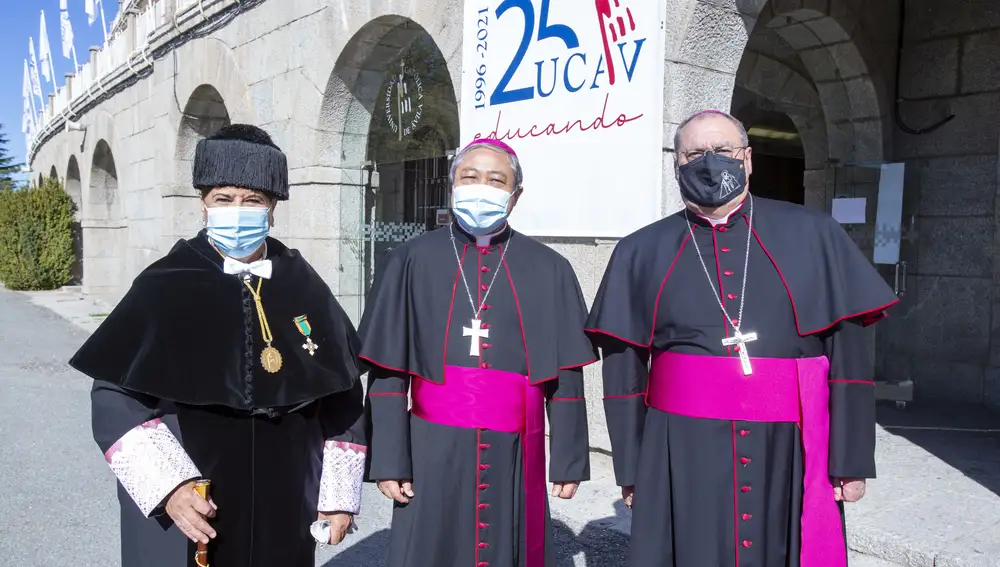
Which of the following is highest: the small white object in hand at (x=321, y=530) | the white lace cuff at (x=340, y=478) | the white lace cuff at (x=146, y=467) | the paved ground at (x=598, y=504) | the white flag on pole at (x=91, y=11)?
the white flag on pole at (x=91, y=11)

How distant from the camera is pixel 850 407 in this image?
2201mm

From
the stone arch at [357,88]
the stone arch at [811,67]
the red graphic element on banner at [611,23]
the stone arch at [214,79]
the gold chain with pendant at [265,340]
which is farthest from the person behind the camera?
the stone arch at [214,79]

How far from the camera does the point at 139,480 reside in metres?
1.92

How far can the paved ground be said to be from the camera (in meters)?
3.54

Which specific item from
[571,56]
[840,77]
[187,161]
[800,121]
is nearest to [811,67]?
[840,77]

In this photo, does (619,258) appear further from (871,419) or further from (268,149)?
(268,149)

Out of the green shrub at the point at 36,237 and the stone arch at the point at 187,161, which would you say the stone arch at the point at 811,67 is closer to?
the stone arch at the point at 187,161

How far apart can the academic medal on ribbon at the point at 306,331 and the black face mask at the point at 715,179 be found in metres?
1.15

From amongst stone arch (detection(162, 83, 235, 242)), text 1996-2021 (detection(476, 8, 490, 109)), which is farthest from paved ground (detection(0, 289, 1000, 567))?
stone arch (detection(162, 83, 235, 242))

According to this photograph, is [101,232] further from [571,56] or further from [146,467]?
[146,467]

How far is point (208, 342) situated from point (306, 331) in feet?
0.86

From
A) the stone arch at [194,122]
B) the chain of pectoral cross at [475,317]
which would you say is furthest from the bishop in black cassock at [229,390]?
the stone arch at [194,122]

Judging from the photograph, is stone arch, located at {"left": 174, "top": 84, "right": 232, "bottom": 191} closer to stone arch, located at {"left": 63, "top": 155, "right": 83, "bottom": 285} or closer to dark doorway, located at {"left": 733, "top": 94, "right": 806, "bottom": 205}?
dark doorway, located at {"left": 733, "top": 94, "right": 806, "bottom": 205}

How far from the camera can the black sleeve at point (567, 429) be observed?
2.40m
